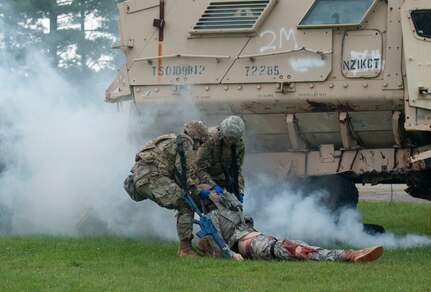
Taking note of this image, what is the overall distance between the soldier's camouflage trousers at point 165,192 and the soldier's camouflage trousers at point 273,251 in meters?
0.82

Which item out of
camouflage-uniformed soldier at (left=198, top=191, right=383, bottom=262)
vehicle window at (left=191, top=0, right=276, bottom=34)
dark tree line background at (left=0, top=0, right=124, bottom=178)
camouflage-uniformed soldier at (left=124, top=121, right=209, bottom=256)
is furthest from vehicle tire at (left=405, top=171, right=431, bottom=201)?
dark tree line background at (left=0, top=0, right=124, bottom=178)

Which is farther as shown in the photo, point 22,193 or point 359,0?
point 22,193

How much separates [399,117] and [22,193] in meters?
5.56

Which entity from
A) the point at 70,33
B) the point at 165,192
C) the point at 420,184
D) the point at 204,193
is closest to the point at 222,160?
the point at 204,193

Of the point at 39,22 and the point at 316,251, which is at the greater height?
the point at 39,22

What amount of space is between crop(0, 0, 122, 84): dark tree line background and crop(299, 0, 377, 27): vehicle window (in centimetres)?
1247

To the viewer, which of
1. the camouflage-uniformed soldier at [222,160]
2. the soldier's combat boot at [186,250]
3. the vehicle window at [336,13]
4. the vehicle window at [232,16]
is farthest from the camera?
the vehicle window at [232,16]

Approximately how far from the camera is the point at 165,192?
1250 cm

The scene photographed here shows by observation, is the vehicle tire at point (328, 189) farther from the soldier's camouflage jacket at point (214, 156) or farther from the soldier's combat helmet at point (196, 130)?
the soldier's combat helmet at point (196, 130)

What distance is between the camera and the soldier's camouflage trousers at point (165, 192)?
489 inches

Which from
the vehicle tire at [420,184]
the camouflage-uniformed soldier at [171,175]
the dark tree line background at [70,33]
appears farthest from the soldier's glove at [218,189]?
the dark tree line background at [70,33]

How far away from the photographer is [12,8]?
998 inches

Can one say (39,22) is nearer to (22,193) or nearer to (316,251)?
(22,193)

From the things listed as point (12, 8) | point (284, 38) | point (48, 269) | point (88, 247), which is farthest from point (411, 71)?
point (12, 8)
